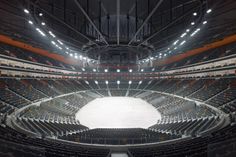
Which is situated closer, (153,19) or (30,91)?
(153,19)

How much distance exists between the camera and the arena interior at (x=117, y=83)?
47.7ft

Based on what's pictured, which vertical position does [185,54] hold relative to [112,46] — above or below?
above

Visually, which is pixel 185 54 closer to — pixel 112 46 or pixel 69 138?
pixel 112 46

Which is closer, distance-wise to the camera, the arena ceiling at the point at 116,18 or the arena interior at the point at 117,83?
the arena interior at the point at 117,83

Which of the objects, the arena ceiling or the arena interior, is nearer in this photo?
the arena interior

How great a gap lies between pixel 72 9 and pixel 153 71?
28855 millimetres

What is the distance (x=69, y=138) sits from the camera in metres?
16.5

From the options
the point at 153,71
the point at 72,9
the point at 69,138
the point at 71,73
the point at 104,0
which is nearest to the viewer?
the point at 69,138

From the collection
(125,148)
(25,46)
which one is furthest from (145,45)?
(25,46)

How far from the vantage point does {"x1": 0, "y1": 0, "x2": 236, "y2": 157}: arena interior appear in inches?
573

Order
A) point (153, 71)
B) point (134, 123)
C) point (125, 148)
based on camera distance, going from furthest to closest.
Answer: point (153, 71) < point (134, 123) < point (125, 148)

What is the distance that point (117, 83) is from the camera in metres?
49.6

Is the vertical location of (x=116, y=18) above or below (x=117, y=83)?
above

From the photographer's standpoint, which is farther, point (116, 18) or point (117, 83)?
point (117, 83)
